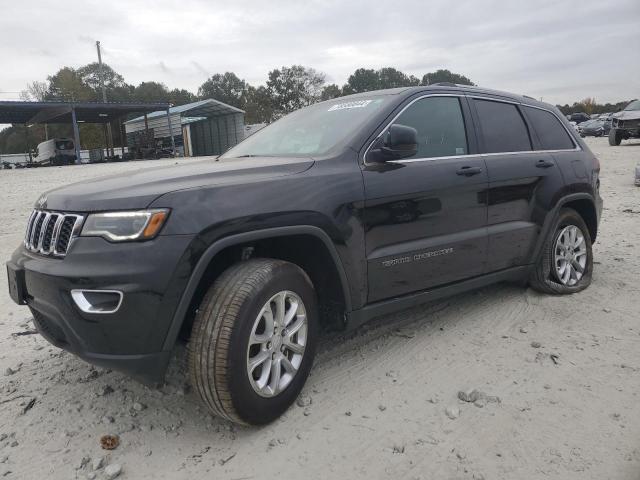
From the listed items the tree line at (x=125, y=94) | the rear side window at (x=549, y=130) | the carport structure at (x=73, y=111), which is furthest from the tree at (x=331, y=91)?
the rear side window at (x=549, y=130)

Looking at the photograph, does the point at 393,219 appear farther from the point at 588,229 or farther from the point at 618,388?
the point at 588,229

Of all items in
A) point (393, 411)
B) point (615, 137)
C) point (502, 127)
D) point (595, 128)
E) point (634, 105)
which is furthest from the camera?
point (595, 128)

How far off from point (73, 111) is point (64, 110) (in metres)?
1.29

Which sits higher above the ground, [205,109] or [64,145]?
[205,109]

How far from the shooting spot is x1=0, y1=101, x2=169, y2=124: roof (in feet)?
103

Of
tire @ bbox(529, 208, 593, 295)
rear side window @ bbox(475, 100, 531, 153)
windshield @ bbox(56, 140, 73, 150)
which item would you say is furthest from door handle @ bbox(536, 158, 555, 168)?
windshield @ bbox(56, 140, 73, 150)

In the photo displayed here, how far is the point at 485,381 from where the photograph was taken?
116 inches

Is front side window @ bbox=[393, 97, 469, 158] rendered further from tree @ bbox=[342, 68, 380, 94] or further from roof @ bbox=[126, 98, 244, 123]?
tree @ bbox=[342, 68, 380, 94]

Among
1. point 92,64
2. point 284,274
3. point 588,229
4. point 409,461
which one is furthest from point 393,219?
point 92,64

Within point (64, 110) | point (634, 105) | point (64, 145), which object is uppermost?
point (64, 110)

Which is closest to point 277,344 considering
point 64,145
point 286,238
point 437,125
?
point 286,238

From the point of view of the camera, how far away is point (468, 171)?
11.5 ft

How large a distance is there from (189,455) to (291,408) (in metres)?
0.58

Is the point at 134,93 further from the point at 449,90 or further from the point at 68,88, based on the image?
the point at 449,90
